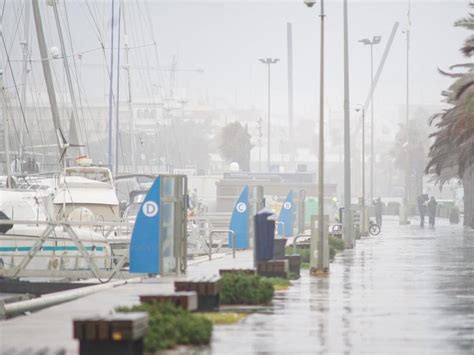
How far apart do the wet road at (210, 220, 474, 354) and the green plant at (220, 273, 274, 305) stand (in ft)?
1.24

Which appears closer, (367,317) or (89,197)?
(367,317)

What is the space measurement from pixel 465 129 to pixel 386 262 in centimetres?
1873

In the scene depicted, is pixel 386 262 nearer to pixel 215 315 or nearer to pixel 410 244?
pixel 410 244

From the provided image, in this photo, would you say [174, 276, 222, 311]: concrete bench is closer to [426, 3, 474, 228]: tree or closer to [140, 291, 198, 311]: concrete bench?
[140, 291, 198, 311]: concrete bench

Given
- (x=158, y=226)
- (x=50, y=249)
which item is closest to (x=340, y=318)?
(x=158, y=226)

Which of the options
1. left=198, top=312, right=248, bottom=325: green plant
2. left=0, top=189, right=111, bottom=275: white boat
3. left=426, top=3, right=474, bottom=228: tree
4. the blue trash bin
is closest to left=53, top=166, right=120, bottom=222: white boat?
left=0, top=189, right=111, bottom=275: white boat

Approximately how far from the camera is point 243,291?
2222cm

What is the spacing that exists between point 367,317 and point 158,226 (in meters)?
7.70

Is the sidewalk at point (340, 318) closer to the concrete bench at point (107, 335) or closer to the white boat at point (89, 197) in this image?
the concrete bench at point (107, 335)

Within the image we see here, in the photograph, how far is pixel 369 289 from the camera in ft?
90.4

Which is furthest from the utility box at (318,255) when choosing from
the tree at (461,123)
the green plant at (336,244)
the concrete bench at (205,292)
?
the tree at (461,123)

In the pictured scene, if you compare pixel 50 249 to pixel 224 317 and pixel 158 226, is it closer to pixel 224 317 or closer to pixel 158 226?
pixel 158 226

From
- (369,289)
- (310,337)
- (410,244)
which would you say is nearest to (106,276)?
(369,289)

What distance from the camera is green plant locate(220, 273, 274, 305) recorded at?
72.6ft
